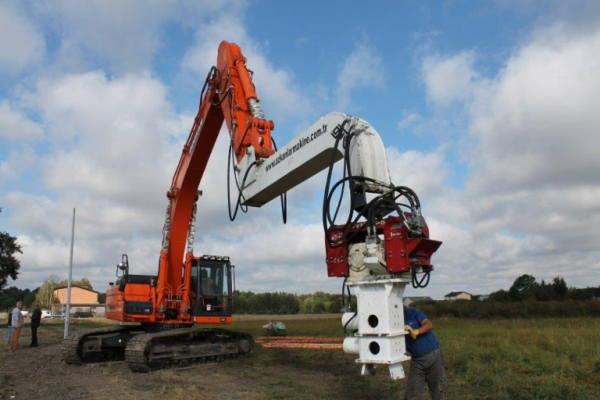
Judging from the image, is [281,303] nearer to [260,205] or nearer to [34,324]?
[34,324]

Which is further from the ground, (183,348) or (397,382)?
(183,348)

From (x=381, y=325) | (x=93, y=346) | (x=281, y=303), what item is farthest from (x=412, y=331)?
(x=281, y=303)

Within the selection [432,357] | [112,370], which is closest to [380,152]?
[432,357]

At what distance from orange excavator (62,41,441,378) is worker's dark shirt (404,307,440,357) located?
91 centimetres

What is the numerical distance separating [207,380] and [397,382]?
13.1 feet

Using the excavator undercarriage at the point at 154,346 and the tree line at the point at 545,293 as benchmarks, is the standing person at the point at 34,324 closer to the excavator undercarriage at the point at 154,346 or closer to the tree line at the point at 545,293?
the excavator undercarriage at the point at 154,346

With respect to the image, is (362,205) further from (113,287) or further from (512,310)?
(512,310)

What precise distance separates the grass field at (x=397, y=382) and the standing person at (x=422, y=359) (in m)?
1.75

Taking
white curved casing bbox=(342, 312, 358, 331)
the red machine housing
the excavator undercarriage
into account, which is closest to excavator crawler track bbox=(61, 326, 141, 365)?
the excavator undercarriage

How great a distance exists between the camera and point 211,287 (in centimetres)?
1311

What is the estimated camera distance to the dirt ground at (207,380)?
861 cm

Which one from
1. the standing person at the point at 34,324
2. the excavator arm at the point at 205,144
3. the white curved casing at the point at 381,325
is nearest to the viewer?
the white curved casing at the point at 381,325

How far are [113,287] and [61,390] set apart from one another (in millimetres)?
Result: 4585

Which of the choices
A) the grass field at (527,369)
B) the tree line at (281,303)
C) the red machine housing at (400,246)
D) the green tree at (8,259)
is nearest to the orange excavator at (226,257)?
the red machine housing at (400,246)
